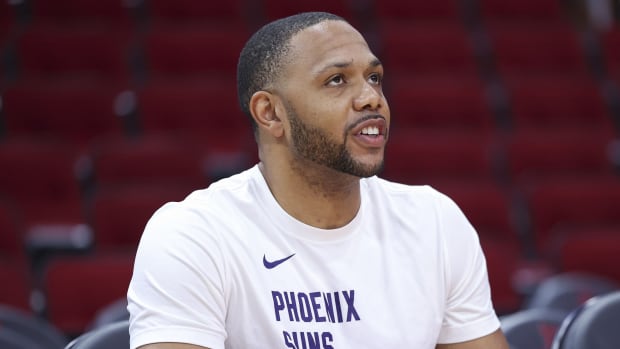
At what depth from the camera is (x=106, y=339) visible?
124 centimetres

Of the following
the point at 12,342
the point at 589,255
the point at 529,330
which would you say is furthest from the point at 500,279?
the point at 12,342

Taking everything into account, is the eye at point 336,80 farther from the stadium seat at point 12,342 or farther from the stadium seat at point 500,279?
the stadium seat at point 500,279

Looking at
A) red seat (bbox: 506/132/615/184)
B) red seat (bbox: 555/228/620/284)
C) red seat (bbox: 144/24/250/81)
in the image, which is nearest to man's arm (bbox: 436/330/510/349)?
red seat (bbox: 555/228/620/284)

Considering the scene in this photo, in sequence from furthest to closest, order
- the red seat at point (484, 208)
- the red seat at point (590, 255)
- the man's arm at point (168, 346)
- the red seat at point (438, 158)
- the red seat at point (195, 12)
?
the red seat at point (195, 12)
the red seat at point (438, 158)
the red seat at point (484, 208)
the red seat at point (590, 255)
the man's arm at point (168, 346)

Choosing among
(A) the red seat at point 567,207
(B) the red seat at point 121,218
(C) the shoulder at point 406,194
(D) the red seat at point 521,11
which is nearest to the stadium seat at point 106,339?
(C) the shoulder at point 406,194

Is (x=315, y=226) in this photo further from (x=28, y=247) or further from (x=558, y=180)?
(x=558, y=180)

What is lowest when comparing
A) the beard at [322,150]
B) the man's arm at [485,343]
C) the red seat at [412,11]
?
the man's arm at [485,343]

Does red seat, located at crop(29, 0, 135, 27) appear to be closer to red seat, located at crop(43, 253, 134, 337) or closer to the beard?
red seat, located at crop(43, 253, 134, 337)

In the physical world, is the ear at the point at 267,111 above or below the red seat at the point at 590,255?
above

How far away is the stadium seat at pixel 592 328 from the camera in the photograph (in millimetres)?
1329

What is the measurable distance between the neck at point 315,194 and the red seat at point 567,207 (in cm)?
228

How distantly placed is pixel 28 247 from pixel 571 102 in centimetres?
256

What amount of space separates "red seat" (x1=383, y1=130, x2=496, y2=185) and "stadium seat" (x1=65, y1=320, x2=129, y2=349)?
2.28 m

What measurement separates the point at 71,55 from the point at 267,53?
10.2ft
